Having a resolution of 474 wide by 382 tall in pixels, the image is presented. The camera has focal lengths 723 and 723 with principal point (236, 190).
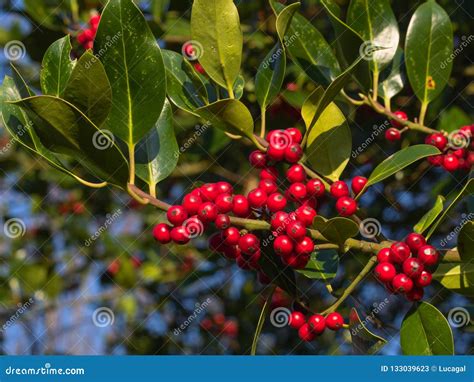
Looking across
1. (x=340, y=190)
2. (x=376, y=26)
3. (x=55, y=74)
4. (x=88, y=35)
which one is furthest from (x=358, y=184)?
(x=88, y=35)

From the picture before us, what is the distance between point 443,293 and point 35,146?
1.49 m

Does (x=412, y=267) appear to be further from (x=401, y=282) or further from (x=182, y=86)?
(x=182, y=86)

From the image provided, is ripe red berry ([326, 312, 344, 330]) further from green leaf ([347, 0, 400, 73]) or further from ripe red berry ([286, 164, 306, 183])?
green leaf ([347, 0, 400, 73])

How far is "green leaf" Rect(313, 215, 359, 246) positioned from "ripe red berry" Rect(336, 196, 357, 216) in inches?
2.5

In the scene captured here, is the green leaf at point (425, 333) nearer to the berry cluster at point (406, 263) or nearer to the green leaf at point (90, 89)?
the berry cluster at point (406, 263)

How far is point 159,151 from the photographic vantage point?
5.08ft

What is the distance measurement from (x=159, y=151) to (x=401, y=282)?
0.57 meters

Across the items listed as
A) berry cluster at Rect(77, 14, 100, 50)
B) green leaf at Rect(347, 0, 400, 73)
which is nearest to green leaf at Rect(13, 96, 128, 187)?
green leaf at Rect(347, 0, 400, 73)

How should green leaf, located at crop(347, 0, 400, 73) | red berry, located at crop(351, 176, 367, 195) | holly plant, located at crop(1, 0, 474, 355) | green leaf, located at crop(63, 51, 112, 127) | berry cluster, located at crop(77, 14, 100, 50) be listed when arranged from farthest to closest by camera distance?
berry cluster, located at crop(77, 14, 100, 50) < green leaf, located at crop(347, 0, 400, 73) < red berry, located at crop(351, 176, 367, 195) < holly plant, located at crop(1, 0, 474, 355) < green leaf, located at crop(63, 51, 112, 127)

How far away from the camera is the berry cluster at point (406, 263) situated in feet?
4.51

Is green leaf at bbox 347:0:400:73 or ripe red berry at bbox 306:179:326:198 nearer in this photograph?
ripe red berry at bbox 306:179:326:198

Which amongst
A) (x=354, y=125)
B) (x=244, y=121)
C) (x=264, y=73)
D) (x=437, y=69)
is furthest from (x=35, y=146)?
(x=354, y=125)

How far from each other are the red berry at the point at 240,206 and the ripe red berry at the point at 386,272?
0.28 meters

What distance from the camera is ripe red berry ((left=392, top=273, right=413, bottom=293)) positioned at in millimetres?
1388
